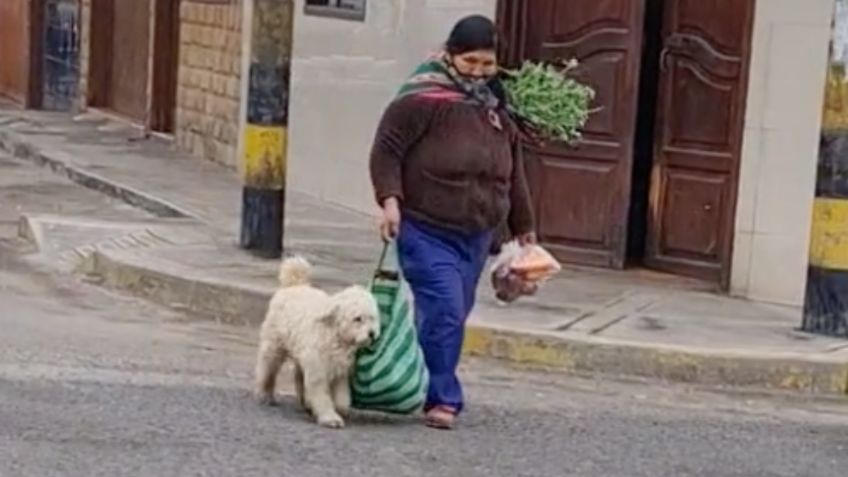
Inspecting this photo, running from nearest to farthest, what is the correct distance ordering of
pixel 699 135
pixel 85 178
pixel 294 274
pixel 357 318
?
pixel 357 318
pixel 294 274
pixel 699 135
pixel 85 178

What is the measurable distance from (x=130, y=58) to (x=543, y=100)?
1324 cm

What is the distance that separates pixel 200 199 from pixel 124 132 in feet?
18.3

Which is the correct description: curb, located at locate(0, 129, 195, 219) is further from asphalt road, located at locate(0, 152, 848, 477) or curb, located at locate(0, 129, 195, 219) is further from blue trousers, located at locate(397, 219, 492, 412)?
blue trousers, located at locate(397, 219, 492, 412)

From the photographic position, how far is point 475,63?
7516mm

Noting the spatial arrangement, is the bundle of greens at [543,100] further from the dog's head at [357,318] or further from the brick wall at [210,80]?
the brick wall at [210,80]

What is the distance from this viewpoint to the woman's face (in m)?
7.48

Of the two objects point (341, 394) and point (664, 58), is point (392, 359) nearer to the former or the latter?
point (341, 394)

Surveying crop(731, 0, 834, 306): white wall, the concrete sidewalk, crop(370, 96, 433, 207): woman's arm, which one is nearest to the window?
the concrete sidewalk

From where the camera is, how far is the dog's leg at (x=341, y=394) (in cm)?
747

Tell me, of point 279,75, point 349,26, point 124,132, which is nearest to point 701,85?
point 279,75

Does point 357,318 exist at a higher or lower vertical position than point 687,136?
lower

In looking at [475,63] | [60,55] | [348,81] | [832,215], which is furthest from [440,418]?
[60,55]

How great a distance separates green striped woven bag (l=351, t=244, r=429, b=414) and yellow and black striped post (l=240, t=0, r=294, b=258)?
3.99 meters

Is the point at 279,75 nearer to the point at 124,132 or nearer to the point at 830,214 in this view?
the point at 830,214
